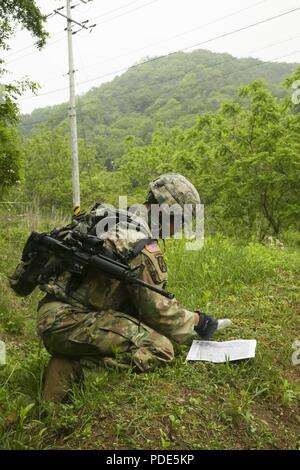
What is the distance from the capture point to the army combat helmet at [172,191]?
3418mm

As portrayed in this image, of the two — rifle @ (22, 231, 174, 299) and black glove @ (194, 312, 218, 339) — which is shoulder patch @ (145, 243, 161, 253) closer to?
rifle @ (22, 231, 174, 299)

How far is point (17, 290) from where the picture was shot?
3.00 meters

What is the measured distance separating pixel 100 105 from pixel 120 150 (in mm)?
9534

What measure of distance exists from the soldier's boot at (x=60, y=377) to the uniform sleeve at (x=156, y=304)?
22.4 inches

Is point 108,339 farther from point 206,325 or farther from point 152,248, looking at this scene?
point 206,325

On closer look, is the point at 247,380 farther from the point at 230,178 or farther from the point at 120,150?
the point at 120,150

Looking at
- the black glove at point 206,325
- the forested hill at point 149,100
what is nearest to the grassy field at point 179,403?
the black glove at point 206,325

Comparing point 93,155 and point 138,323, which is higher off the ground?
point 93,155

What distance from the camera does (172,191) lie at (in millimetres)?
3434

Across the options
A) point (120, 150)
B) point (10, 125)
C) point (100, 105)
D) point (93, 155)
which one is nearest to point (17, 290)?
point (10, 125)

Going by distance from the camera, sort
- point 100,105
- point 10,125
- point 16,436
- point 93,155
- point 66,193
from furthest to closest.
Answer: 1. point 100,105
2. point 93,155
3. point 66,193
4. point 10,125
5. point 16,436

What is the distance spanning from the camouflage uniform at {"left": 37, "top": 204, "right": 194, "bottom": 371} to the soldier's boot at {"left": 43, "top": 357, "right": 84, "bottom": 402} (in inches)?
2.9

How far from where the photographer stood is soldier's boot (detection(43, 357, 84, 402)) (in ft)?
8.98

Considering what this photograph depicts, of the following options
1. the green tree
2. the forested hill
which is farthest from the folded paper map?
the forested hill
